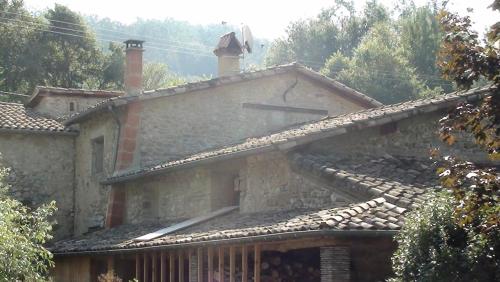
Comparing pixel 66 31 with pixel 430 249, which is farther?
pixel 66 31

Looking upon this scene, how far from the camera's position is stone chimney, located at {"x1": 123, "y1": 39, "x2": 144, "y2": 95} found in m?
21.8

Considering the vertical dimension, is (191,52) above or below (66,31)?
above

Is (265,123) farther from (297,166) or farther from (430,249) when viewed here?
(430,249)

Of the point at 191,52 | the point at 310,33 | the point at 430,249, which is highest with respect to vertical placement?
the point at 191,52

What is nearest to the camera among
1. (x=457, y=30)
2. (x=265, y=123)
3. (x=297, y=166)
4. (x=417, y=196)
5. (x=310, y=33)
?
(x=457, y=30)

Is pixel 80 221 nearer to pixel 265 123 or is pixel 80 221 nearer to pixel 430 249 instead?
pixel 265 123

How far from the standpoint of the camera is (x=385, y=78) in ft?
137

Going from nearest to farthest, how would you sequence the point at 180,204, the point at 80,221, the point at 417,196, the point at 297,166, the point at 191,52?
1. the point at 417,196
2. the point at 297,166
3. the point at 180,204
4. the point at 80,221
5. the point at 191,52

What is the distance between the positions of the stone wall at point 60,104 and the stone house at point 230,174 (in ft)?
0.22

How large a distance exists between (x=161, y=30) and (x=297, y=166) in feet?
327

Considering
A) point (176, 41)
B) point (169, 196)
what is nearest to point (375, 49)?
point (169, 196)

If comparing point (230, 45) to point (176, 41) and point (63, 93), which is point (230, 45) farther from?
point (176, 41)

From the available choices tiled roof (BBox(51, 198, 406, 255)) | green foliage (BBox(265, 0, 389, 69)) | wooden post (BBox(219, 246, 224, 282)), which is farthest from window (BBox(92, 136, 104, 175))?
green foliage (BBox(265, 0, 389, 69))

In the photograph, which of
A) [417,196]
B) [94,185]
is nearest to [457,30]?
[417,196]
